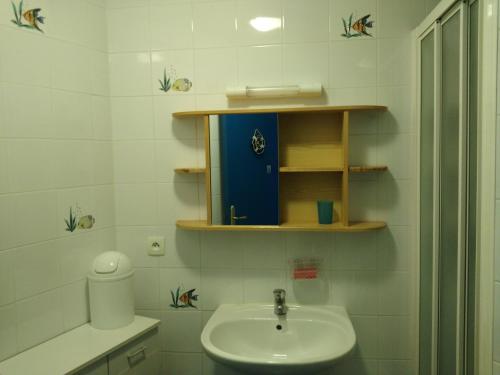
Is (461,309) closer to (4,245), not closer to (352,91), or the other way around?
(352,91)

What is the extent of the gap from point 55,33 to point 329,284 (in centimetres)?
161

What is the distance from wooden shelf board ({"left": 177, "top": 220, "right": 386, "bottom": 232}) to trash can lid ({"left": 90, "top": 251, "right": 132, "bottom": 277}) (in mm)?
294

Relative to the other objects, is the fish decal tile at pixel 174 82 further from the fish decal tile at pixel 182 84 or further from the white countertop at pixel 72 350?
the white countertop at pixel 72 350

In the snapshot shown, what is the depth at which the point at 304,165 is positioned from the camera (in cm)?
172

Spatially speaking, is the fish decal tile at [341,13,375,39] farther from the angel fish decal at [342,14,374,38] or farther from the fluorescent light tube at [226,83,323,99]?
the fluorescent light tube at [226,83,323,99]

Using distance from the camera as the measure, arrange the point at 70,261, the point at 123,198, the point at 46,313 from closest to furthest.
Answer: the point at 46,313 → the point at 70,261 → the point at 123,198

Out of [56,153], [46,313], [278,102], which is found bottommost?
[46,313]

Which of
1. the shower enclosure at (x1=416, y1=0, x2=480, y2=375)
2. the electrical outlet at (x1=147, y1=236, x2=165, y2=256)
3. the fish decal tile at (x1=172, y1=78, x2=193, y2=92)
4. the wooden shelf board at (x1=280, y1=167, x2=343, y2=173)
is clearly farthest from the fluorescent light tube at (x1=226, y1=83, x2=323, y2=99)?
the electrical outlet at (x1=147, y1=236, x2=165, y2=256)

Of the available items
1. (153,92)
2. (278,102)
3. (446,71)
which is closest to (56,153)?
(153,92)

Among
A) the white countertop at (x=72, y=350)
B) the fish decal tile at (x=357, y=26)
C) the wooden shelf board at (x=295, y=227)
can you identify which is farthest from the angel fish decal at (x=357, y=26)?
the white countertop at (x=72, y=350)

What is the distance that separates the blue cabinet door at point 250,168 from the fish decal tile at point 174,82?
0.86ft

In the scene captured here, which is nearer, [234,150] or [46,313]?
[46,313]

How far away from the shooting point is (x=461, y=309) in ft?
3.88

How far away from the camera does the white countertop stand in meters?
1.30
